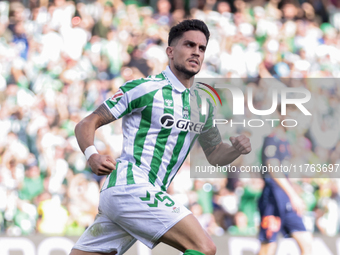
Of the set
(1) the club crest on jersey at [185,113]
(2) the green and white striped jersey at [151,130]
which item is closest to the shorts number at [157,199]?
(2) the green and white striped jersey at [151,130]

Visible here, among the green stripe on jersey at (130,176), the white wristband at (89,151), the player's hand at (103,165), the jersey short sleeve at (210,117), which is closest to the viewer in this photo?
the player's hand at (103,165)

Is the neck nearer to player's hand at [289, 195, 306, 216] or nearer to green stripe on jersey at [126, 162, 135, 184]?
green stripe on jersey at [126, 162, 135, 184]

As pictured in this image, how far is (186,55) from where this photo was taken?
2.66m

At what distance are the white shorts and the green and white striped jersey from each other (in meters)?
0.09

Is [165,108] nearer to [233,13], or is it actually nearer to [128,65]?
[128,65]

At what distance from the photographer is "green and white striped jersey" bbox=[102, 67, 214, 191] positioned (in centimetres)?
243

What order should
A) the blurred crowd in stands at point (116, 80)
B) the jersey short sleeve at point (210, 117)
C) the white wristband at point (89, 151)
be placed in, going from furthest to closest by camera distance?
1. the blurred crowd in stands at point (116, 80)
2. the jersey short sleeve at point (210, 117)
3. the white wristband at point (89, 151)

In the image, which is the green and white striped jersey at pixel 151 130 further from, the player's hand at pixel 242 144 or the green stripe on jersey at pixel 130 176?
the player's hand at pixel 242 144

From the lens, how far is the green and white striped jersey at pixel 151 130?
A: 243 centimetres

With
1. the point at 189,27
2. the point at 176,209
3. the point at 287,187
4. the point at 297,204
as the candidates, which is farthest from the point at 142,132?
the point at 297,204

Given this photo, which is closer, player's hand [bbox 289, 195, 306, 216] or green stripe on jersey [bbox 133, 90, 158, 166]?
green stripe on jersey [bbox 133, 90, 158, 166]

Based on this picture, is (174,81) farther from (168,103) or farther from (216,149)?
(216,149)

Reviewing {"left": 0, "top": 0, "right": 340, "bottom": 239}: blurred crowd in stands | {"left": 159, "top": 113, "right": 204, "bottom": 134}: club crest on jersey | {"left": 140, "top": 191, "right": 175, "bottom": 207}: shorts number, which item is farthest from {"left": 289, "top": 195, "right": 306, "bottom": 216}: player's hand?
{"left": 140, "top": 191, "right": 175, "bottom": 207}: shorts number

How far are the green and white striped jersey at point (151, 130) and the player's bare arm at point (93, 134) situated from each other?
0.06m
